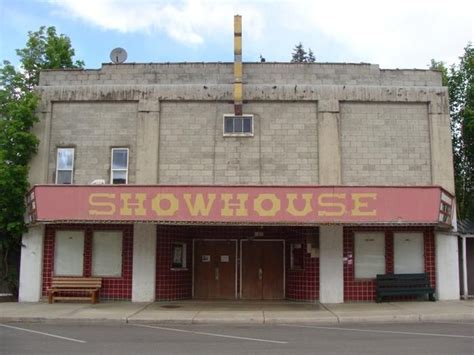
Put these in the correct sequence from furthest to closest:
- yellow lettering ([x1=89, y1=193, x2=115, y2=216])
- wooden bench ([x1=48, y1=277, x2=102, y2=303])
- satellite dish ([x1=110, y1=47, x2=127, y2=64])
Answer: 1. satellite dish ([x1=110, y1=47, x2=127, y2=64])
2. wooden bench ([x1=48, y1=277, x2=102, y2=303])
3. yellow lettering ([x1=89, y1=193, x2=115, y2=216])

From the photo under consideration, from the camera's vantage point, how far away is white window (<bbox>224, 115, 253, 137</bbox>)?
790 inches

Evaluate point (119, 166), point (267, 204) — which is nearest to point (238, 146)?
point (267, 204)

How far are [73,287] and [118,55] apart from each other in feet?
28.8

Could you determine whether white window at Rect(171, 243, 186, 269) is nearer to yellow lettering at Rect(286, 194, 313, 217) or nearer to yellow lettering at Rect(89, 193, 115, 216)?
yellow lettering at Rect(89, 193, 115, 216)

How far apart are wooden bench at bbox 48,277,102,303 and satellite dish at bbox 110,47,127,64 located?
8.23m

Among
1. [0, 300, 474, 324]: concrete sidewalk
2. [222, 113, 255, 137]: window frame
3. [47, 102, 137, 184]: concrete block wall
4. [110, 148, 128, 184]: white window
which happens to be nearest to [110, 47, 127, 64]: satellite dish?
[47, 102, 137, 184]: concrete block wall

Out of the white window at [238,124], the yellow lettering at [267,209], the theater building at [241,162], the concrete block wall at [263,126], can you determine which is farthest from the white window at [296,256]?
the white window at [238,124]

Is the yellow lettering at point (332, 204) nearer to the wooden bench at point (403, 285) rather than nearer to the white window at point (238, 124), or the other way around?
the wooden bench at point (403, 285)

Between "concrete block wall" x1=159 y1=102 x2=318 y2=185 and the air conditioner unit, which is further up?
"concrete block wall" x1=159 y1=102 x2=318 y2=185

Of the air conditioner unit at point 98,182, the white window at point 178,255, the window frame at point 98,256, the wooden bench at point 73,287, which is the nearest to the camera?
the air conditioner unit at point 98,182

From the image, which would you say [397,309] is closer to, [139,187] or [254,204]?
[254,204]

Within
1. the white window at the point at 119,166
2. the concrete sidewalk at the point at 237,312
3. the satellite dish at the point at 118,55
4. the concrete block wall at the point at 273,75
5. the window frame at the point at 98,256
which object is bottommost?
the concrete sidewalk at the point at 237,312

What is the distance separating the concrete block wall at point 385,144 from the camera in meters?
19.7

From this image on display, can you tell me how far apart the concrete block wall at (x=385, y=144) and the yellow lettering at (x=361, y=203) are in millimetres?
2538
